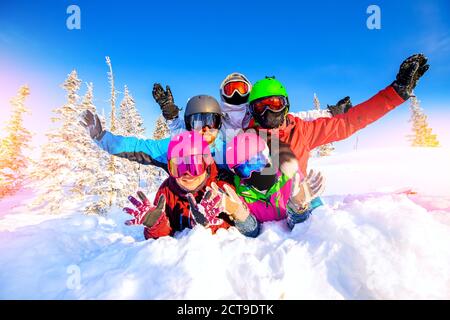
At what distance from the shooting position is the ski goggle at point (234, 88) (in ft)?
16.9

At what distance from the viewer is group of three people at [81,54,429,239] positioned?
340cm

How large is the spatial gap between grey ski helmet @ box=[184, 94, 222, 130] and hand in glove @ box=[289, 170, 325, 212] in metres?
1.97

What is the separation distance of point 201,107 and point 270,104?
118cm

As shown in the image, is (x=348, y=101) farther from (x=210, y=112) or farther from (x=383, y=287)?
(x=383, y=287)

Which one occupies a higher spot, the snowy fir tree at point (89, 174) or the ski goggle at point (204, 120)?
the ski goggle at point (204, 120)

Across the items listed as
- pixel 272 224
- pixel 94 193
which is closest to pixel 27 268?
pixel 272 224

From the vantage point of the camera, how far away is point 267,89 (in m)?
4.21

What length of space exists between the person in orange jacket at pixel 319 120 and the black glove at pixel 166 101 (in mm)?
1820

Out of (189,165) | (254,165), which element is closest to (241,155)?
(254,165)

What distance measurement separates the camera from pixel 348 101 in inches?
215

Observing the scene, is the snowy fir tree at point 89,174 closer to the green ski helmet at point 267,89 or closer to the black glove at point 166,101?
the black glove at point 166,101

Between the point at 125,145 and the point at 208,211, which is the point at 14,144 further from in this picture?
the point at 208,211

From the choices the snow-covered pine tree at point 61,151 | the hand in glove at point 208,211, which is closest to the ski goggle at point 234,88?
the hand in glove at point 208,211

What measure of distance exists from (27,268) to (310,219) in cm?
328
